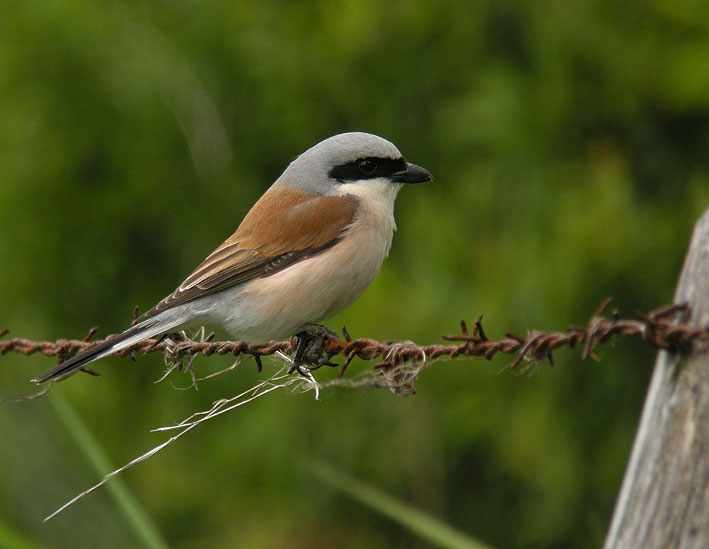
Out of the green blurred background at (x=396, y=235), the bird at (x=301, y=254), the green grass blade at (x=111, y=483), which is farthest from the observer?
the green blurred background at (x=396, y=235)

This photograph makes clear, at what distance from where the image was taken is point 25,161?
16.8 ft

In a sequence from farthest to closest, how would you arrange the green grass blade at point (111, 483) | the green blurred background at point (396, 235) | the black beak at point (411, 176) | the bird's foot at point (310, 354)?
the green blurred background at point (396, 235), the black beak at point (411, 176), the bird's foot at point (310, 354), the green grass blade at point (111, 483)

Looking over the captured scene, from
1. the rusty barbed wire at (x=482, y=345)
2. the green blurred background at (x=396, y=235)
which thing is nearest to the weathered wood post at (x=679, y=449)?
the rusty barbed wire at (x=482, y=345)

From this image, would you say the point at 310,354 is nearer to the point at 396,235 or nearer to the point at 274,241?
the point at 274,241

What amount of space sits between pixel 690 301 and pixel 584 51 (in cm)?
311

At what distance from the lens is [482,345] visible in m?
1.87

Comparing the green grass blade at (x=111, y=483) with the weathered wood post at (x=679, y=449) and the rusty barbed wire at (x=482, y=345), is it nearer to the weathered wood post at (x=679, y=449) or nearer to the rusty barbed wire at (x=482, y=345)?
the rusty barbed wire at (x=482, y=345)

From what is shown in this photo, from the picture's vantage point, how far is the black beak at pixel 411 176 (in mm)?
3383

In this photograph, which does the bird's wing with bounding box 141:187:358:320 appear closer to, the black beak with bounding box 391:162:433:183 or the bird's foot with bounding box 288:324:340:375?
the black beak with bounding box 391:162:433:183

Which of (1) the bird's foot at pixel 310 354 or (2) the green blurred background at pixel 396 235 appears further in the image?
(2) the green blurred background at pixel 396 235

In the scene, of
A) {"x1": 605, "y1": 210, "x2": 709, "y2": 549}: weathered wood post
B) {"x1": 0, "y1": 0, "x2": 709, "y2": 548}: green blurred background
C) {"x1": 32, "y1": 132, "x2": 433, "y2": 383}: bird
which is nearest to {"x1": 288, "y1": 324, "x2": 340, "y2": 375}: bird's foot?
{"x1": 32, "y1": 132, "x2": 433, "y2": 383}: bird

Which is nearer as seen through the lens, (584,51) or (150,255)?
(584,51)

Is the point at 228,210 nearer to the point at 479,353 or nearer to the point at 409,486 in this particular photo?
the point at 409,486

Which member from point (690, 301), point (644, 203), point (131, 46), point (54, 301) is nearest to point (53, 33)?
point (131, 46)
